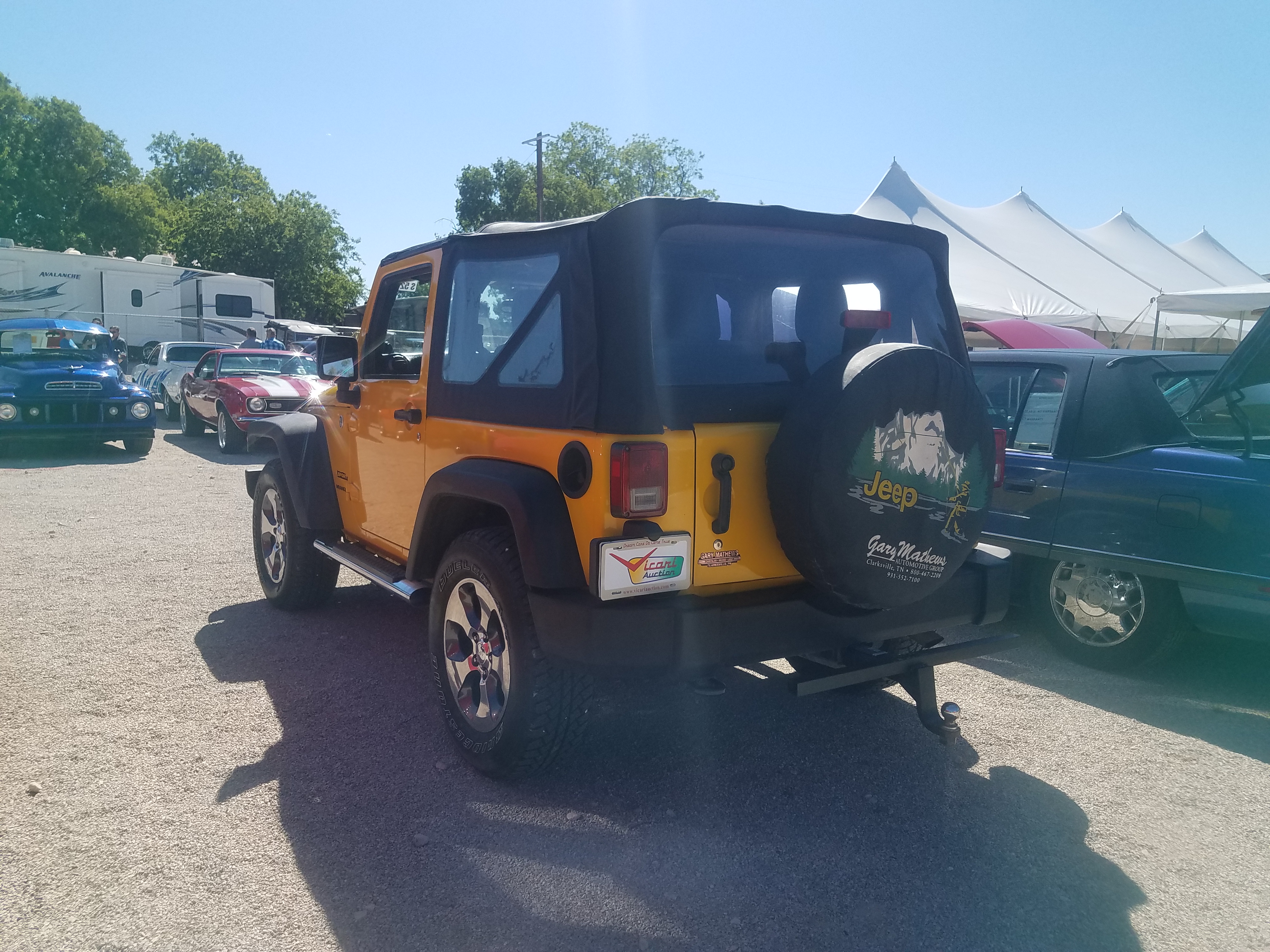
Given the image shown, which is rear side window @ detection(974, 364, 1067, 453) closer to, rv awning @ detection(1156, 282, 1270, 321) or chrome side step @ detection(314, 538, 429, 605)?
chrome side step @ detection(314, 538, 429, 605)

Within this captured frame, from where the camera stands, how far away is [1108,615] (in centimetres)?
454

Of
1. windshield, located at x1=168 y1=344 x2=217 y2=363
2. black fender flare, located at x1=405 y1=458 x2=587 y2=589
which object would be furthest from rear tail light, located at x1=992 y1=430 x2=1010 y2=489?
windshield, located at x1=168 y1=344 x2=217 y2=363

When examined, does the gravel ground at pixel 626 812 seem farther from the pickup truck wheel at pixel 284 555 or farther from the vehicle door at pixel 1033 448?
the vehicle door at pixel 1033 448

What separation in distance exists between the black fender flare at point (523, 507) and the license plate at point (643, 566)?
0.50 feet

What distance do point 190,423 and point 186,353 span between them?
3.57m

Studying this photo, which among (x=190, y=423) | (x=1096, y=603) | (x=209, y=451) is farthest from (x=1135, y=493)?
(x=190, y=423)

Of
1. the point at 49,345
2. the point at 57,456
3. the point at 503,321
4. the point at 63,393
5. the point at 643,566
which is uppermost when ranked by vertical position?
the point at 49,345

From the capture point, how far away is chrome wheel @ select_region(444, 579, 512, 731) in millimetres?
3195

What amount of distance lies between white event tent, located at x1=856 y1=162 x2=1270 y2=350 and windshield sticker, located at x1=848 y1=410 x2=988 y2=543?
13.1 m

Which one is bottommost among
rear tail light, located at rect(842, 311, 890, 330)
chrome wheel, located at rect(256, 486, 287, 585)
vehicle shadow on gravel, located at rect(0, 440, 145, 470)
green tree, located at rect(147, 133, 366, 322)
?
vehicle shadow on gravel, located at rect(0, 440, 145, 470)

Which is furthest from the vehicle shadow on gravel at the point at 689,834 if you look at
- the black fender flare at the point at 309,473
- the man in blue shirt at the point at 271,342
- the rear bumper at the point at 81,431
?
the man in blue shirt at the point at 271,342

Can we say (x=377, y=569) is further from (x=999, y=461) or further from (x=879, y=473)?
(x=999, y=461)

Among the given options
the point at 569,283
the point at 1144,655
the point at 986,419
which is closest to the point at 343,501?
the point at 569,283

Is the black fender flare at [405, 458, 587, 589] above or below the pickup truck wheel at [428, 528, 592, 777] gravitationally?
above
